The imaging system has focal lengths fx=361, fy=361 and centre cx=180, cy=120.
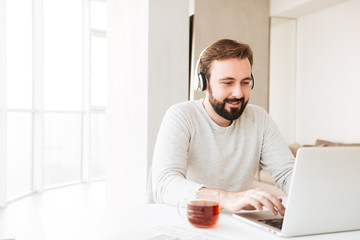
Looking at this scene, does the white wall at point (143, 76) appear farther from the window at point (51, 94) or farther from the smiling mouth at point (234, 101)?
the window at point (51, 94)

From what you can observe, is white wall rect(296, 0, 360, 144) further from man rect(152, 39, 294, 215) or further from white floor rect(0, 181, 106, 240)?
man rect(152, 39, 294, 215)

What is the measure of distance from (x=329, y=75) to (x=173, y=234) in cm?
430

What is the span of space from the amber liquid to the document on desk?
0.09ft

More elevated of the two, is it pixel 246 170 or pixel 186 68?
pixel 186 68

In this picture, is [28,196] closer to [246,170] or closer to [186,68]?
[186,68]

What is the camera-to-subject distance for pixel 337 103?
452 centimetres

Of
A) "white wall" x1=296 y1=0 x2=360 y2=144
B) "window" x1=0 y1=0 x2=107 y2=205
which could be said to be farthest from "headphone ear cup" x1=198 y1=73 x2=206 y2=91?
"window" x1=0 y1=0 x2=107 y2=205

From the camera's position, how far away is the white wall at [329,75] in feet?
14.1

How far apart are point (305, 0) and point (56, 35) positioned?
3.65m

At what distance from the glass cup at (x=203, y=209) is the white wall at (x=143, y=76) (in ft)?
5.10

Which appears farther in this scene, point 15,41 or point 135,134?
point 15,41

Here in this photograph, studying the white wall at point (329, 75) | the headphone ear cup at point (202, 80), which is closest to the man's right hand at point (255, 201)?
the headphone ear cup at point (202, 80)

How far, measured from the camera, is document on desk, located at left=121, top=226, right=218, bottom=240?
2.95 feet

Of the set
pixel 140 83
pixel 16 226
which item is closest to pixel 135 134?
pixel 140 83
